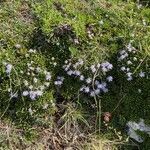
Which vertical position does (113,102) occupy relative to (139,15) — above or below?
below

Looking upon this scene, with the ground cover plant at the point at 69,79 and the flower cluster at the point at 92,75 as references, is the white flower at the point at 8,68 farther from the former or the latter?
the flower cluster at the point at 92,75

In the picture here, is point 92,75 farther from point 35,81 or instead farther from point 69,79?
point 35,81

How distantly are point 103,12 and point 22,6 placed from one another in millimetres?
859

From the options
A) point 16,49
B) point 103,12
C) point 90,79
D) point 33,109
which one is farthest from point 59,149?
point 103,12

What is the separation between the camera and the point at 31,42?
4914 millimetres

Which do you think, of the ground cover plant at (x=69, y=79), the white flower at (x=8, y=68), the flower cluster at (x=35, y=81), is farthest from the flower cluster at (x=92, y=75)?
the white flower at (x=8, y=68)

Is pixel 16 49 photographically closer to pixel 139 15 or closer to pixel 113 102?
pixel 113 102

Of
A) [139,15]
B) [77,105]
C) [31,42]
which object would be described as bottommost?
[77,105]

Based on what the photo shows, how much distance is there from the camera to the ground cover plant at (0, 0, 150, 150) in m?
4.60

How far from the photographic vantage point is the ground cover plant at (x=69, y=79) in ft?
15.1

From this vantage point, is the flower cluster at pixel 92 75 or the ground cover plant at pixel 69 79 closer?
the ground cover plant at pixel 69 79

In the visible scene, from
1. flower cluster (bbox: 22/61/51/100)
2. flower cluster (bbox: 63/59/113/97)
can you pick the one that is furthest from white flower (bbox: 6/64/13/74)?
flower cluster (bbox: 63/59/113/97)

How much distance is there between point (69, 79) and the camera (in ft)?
15.7

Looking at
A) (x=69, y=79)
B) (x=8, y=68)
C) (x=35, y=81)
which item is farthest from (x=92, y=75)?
(x=8, y=68)
